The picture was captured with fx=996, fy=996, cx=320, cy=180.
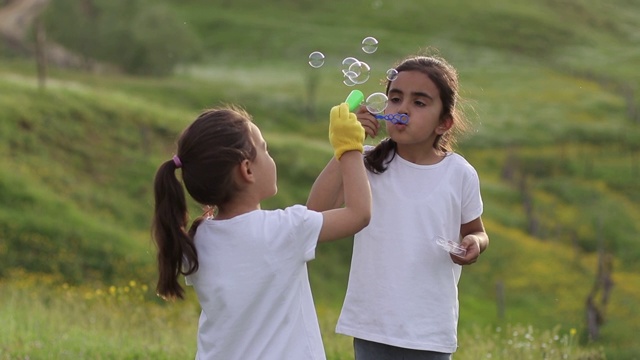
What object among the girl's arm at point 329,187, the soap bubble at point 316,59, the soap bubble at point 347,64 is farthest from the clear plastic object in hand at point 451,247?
the soap bubble at point 316,59

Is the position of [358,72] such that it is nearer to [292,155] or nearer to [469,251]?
[469,251]

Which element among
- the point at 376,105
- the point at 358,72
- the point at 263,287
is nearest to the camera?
the point at 263,287

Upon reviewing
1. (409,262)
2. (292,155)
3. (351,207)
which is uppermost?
(351,207)

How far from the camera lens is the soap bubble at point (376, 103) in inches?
178

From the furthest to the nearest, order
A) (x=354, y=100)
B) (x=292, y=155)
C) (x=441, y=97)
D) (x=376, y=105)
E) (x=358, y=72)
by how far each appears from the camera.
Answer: (x=292, y=155) < (x=358, y=72) < (x=441, y=97) < (x=376, y=105) < (x=354, y=100)

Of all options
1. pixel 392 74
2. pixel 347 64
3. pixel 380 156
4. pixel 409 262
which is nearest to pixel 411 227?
pixel 409 262

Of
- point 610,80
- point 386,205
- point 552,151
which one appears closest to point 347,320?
point 386,205

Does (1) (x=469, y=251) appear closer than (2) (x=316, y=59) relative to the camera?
Yes

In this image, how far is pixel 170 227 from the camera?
13.1ft

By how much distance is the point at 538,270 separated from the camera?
31609mm

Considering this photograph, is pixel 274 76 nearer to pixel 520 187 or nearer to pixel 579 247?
pixel 520 187

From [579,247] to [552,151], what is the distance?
20318 millimetres

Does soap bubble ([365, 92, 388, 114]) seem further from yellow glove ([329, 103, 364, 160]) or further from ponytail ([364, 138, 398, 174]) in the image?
yellow glove ([329, 103, 364, 160])

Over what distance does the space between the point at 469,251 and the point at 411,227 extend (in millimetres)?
282
